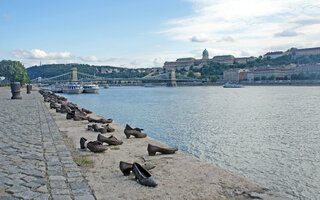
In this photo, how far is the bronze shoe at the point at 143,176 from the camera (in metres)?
2.86

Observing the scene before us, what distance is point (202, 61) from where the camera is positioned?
128 m

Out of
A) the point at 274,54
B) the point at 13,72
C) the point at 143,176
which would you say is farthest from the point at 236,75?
the point at 143,176

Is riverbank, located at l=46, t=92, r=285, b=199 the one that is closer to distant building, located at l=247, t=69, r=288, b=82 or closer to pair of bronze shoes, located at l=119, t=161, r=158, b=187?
pair of bronze shoes, located at l=119, t=161, r=158, b=187

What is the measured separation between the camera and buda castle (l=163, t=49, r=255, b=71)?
404 ft

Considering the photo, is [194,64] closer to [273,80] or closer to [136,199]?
[273,80]

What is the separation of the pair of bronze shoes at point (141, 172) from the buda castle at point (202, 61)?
380 feet

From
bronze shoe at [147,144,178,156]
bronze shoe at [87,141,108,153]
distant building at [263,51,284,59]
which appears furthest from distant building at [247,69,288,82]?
bronze shoe at [87,141,108,153]

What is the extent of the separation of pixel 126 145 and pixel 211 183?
6.68 ft

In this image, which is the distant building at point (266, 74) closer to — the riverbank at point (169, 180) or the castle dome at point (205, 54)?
the castle dome at point (205, 54)

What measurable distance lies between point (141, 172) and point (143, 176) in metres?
0.15

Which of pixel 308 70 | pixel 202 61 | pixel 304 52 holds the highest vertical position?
pixel 304 52

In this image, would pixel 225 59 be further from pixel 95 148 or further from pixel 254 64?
pixel 95 148

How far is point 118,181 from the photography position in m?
3.02

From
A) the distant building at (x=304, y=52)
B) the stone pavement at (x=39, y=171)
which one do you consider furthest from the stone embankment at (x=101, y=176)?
the distant building at (x=304, y=52)
